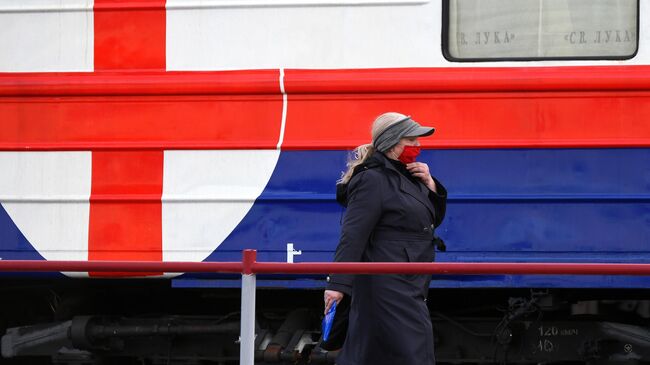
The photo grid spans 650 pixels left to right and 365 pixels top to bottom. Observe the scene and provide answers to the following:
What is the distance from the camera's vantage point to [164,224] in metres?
5.05

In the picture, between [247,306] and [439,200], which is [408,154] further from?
[247,306]

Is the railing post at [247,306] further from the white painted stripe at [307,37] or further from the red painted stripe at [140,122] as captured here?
the white painted stripe at [307,37]

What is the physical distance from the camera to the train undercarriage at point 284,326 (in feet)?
17.1

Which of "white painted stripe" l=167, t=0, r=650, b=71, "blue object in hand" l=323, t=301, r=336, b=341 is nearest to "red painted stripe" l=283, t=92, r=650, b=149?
"white painted stripe" l=167, t=0, r=650, b=71

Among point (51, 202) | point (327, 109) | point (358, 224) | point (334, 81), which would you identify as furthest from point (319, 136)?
point (51, 202)

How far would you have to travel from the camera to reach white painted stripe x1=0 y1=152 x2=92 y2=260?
5105mm

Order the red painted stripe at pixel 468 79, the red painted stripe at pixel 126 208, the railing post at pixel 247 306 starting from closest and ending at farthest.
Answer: the railing post at pixel 247 306 < the red painted stripe at pixel 468 79 < the red painted stripe at pixel 126 208

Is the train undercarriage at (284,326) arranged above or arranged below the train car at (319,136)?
below

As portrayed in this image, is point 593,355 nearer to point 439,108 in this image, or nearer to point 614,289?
point 614,289

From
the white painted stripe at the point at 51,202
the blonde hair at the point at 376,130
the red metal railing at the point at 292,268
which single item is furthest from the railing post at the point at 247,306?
the white painted stripe at the point at 51,202

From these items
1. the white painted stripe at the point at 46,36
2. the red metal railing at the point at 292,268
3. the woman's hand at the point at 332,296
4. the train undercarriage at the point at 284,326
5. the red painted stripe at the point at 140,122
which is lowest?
the train undercarriage at the point at 284,326

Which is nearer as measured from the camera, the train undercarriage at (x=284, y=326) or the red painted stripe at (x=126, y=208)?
the red painted stripe at (x=126, y=208)

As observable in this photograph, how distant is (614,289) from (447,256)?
0.95 metres

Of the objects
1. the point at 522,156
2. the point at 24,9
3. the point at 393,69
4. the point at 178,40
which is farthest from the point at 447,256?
the point at 24,9
